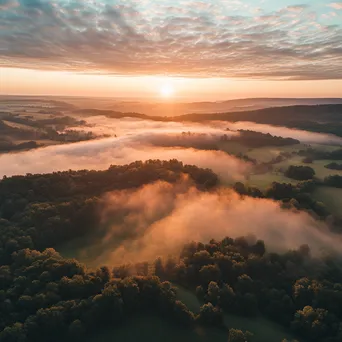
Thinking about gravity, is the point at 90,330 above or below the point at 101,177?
below

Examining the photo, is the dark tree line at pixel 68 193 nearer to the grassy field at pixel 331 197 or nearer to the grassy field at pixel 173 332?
the grassy field at pixel 173 332

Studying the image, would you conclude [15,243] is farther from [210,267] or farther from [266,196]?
[266,196]

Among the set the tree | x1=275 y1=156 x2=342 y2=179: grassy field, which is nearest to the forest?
the tree

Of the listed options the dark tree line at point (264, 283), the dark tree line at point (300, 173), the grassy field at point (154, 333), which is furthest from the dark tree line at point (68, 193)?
the dark tree line at point (300, 173)

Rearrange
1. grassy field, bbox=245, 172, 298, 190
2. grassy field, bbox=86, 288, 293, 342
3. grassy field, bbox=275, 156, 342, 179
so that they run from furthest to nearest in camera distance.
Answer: grassy field, bbox=275, 156, 342, 179, grassy field, bbox=245, 172, 298, 190, grassy field, bbox=86, 288, 293, 342

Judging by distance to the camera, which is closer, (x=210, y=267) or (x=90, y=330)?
(x=90, y=330)

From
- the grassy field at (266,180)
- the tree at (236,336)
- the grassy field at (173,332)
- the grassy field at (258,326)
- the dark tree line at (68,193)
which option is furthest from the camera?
the grassy field at (266,180)

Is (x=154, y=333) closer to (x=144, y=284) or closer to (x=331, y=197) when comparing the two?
(x=144, y=284)

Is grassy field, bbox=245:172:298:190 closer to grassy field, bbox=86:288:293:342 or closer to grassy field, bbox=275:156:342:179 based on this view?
grassy field, bbox=275:156:342:179

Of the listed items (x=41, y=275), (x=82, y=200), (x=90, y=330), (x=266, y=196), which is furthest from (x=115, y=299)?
(x=266, y=196)
